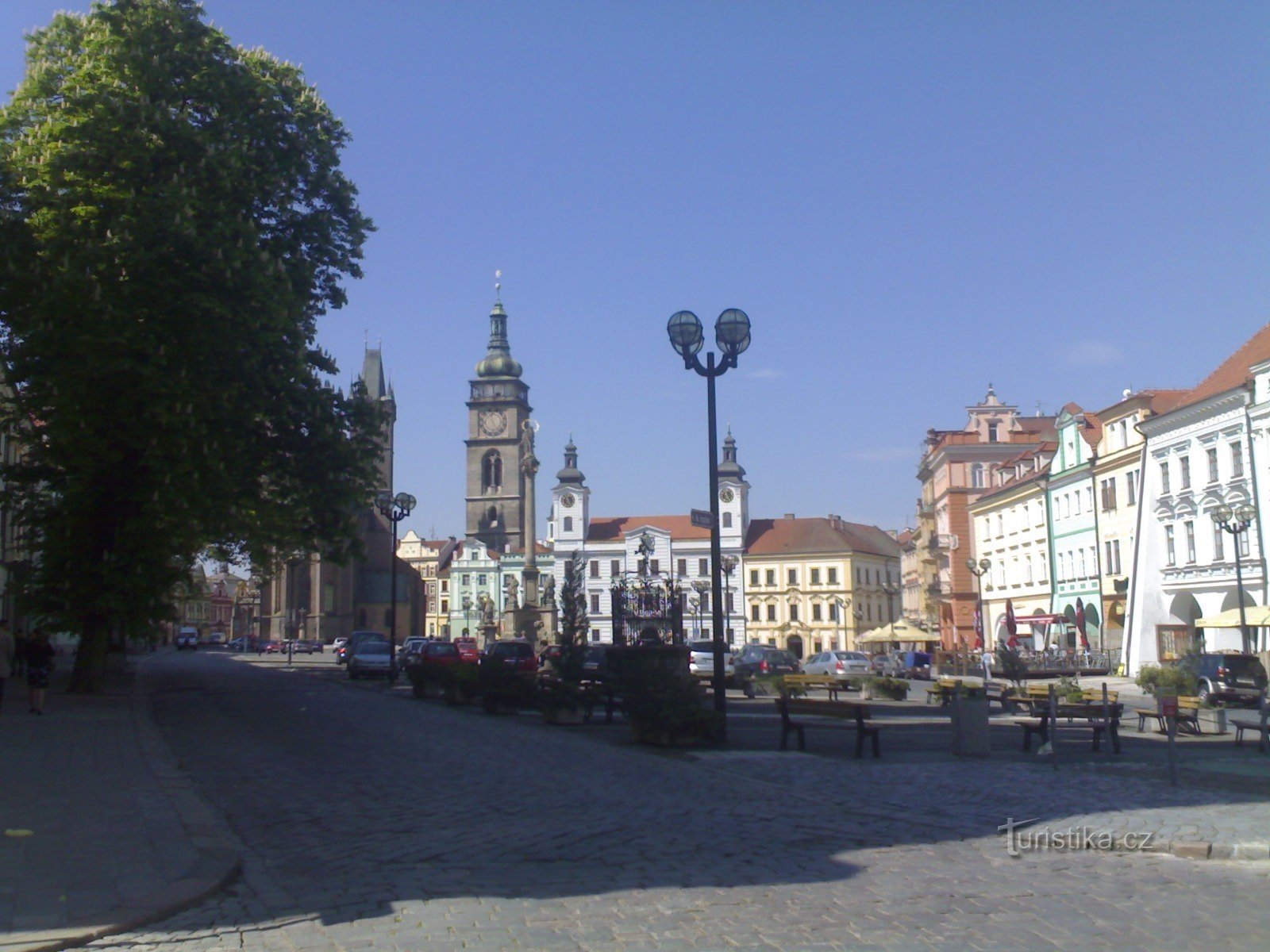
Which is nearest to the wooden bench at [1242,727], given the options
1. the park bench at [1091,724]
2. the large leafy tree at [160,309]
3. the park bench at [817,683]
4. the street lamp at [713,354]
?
the park bench at [1091,724]

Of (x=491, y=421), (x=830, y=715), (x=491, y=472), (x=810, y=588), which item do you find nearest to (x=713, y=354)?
(x=830, y=715)

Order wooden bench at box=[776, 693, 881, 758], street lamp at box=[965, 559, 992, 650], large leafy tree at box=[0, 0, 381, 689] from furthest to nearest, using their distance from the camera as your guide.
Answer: street lamp at box=[965, 559, 992, 650] < large leafy tree at box=[0, 0, 381, 689] < wooden bench at box=[776, 693, 881, 758]

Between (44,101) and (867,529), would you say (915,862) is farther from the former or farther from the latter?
(867,529)

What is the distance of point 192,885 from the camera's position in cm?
814

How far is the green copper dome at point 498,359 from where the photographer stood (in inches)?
5969

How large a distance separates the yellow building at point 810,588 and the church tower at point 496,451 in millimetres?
37418

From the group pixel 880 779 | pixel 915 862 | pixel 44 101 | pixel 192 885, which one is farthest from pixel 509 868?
pixel 44 101

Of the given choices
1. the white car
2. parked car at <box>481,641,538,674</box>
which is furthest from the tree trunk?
the white car

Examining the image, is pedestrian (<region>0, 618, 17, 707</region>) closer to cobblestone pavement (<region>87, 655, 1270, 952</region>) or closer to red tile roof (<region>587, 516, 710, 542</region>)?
cobblestone pavement (<region>87, 655, 1270, 952</region>)

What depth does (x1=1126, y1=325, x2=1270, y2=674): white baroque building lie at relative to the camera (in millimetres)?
41438

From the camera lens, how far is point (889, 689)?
109ft

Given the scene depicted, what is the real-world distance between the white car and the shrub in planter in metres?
11.6

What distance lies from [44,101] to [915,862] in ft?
81.3

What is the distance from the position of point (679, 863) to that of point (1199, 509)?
1652 inches
